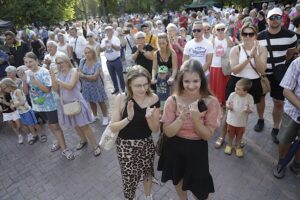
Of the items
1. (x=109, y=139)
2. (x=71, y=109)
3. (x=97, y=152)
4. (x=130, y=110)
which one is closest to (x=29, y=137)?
(x=97, y=152)

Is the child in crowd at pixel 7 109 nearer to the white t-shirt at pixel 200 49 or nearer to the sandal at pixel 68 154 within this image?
the sandal at pixel 68 154

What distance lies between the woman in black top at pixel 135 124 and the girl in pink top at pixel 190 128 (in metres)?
0.25

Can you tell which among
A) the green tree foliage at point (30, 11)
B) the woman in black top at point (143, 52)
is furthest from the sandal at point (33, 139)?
the green tree foliage at point (30, 11)

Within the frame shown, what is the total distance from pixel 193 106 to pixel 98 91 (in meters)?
3.49

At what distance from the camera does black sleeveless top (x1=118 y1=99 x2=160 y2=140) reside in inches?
105

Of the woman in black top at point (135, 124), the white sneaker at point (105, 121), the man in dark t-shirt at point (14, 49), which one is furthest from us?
the man in dark t-shirt at point (14, 49)

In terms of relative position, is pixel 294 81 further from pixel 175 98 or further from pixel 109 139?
pixel 109 139

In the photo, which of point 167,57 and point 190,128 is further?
point 167,57

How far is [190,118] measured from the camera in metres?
2.37

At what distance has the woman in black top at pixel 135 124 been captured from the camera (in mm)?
2572

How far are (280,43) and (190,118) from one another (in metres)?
2.50

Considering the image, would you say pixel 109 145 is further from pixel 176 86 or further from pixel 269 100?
pixel 269 100

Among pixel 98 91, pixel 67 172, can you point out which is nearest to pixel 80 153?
pixel 67 172

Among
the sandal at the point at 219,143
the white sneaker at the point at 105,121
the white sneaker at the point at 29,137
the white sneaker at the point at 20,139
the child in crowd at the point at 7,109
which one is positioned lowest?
the white sneaker at the point at 20,139
